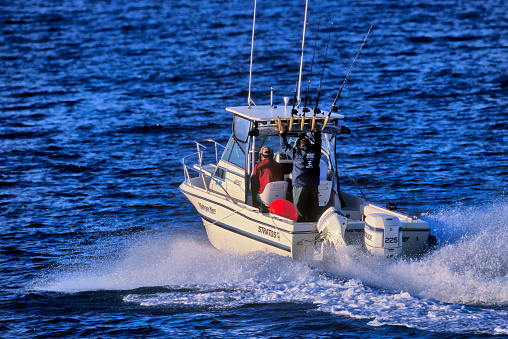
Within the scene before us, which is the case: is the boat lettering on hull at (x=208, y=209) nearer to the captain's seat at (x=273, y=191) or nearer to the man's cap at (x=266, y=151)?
the captain's seat at (x=273, y=191)

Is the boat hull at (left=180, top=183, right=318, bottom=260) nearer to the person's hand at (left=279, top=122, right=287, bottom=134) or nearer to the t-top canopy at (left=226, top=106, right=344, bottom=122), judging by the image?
the person's hand at (left=279, top=122, right=287, bottom=134)

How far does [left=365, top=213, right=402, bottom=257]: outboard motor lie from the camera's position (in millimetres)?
9633

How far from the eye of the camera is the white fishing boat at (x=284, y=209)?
32.8ft

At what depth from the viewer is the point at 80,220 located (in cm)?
1472

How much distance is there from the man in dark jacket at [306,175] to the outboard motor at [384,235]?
1246mm

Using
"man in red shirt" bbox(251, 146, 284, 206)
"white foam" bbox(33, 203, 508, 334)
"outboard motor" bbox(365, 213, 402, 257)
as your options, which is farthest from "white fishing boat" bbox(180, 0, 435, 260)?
"white foam" bbox(33, 203, 508, 334)

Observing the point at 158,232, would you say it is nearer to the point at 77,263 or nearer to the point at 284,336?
the point at 77,263

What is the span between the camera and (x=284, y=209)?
35.1ft

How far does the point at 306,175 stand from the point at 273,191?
0.76 m

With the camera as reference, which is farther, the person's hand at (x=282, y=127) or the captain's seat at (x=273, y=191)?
the captain's seat at (x=273, y=191)

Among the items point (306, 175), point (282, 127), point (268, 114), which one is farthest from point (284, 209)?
point (268, 114)

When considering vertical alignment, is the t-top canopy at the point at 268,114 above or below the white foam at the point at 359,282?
above

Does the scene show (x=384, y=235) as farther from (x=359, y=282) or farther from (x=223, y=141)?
(x=223, y=141)

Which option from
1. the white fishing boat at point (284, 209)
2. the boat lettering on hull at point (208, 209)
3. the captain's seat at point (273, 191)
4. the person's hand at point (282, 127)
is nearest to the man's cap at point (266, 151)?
the white fishing boat at point (284, 209)
